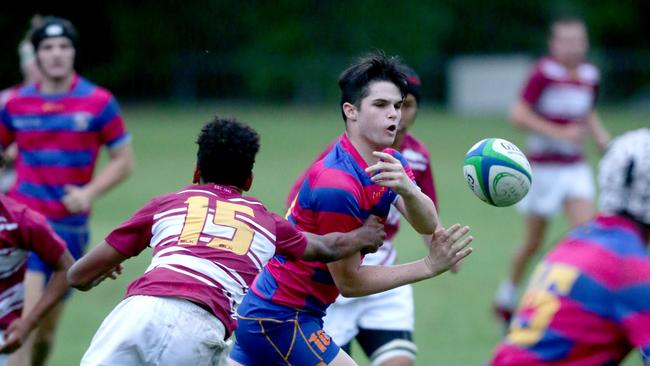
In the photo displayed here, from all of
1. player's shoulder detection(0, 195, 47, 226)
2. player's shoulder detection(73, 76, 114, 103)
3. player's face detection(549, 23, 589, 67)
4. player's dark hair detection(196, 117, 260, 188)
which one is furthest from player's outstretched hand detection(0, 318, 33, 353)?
player's face detection(549, 23, 589, 67)

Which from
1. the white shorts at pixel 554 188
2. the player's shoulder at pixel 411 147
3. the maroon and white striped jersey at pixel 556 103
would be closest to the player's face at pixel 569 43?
the maroon and white striped jersey at pixel 556 103

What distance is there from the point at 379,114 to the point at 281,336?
3.61 ft

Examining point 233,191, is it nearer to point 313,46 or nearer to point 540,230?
point 540,230

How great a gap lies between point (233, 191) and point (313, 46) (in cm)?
3076

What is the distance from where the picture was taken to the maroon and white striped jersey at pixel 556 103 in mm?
9656

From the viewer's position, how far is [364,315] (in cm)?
604

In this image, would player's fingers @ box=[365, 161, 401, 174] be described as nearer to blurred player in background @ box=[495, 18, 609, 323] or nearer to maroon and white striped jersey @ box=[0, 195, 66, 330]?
maroon and white striped jersey @ box=[0, 195, 66, 330]

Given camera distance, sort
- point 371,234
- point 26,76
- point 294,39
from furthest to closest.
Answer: point 294,39, point 26,76, point 371,234

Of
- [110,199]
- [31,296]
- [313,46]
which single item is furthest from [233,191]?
[313,46]

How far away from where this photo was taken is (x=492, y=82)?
106 ft

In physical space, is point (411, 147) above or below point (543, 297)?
below

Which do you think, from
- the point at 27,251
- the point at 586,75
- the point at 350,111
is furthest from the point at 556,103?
the point at 27,251

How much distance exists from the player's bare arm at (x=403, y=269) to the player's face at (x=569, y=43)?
5.42 metres

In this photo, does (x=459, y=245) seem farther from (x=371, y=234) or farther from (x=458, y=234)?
(x=371, y=234)
